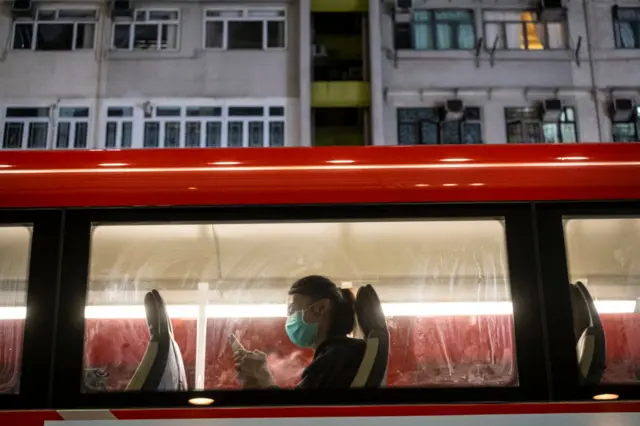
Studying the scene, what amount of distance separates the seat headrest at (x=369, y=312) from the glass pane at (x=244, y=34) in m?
13.9

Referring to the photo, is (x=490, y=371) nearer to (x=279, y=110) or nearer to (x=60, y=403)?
(x=60, y=403)

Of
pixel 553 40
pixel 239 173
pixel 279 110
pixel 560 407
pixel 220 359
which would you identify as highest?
pixel 553 40

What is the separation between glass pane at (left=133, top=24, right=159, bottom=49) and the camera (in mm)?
16859

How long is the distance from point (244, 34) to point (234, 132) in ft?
7.71

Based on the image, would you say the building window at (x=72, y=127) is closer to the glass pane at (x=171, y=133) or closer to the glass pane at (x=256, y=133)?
the glass pane at (x=171, y=133)

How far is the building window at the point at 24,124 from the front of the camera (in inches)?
635

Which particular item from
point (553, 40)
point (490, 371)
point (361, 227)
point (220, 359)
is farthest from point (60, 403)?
point (553, 40)

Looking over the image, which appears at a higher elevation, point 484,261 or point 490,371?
point 484,261

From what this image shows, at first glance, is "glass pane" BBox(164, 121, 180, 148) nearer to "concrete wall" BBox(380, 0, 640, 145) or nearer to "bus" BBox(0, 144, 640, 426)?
"concrete wall" BBox(380, 0, 640, 145)

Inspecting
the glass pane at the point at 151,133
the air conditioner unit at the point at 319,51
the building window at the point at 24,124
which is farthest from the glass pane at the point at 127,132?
the air conditioner unit at the point at 319,51

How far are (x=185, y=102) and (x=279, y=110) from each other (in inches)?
78.1

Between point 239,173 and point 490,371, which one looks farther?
point 239,173

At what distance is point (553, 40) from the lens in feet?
55.9

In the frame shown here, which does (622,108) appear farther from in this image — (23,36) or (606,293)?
(606,293)
